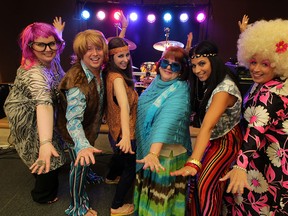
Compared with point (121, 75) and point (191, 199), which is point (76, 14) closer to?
point (121, 75)

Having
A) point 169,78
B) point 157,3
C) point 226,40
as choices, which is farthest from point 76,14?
point 169,78

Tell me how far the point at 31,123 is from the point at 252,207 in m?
1.80

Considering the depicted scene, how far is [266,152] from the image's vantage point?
144 centimetres

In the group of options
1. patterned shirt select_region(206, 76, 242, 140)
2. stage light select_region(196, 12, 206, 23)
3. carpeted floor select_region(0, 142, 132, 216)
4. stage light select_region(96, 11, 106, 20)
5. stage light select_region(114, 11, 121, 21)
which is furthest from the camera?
stage light select_region(96, 11, 106, 20)

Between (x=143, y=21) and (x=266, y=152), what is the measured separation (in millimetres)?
4273

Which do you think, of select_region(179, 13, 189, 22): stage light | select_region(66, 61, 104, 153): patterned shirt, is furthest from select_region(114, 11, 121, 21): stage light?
select_region(66, 61, 104, 153): patterned shirt

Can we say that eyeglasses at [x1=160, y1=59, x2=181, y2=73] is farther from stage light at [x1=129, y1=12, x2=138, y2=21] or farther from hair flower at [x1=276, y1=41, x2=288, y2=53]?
stage light at [x1=129, y1=12, x2=138, y2=21]

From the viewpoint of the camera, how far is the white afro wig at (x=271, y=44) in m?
1.31

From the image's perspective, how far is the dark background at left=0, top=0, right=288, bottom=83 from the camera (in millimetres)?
4848

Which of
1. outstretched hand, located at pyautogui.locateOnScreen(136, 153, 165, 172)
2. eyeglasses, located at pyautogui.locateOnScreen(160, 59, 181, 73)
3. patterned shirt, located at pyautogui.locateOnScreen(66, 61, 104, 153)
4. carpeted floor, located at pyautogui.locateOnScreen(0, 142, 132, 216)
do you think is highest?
eyeglasses, located at pyautogui.locateOnScreen(160, 59, 181, 73)

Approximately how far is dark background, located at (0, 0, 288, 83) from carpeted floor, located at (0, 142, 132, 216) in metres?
3.14

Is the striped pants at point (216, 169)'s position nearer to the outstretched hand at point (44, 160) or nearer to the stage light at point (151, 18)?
the outstretched hand at point (44, 160)

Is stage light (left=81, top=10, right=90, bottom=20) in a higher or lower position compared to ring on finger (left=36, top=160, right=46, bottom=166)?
higher

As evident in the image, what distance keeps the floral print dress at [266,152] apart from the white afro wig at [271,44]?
0.10 m
